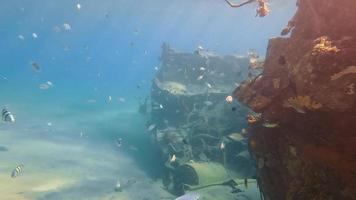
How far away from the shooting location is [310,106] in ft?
17.4

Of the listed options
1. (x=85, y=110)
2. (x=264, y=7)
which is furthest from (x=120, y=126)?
(x=264, y=7)

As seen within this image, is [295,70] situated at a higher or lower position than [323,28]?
lower

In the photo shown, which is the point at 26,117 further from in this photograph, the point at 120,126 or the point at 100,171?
the point at 100,171

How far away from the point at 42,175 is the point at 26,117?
16535 millimetres

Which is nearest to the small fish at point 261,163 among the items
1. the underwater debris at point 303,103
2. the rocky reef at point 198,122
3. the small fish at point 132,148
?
the underwater debris at point 303,103

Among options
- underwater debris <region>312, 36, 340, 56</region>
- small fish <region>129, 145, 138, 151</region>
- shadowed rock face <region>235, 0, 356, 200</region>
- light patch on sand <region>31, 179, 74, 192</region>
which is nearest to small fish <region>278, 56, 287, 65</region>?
shadowed rock face <region>235, 0, 356, 200</region>

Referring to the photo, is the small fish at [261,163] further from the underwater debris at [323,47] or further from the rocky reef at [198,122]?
the rocky reef at [198,122]

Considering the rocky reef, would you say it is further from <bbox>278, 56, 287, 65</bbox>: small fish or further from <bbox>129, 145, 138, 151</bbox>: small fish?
<bbox>278, 56, 287, 65</bbox>: small fish

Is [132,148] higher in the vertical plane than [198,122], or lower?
lower

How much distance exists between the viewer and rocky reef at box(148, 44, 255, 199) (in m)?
13.6

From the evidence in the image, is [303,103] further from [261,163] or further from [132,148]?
[132,148]

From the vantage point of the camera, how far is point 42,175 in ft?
50.1

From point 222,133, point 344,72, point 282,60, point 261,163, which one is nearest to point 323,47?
point 344,72

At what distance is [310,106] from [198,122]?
11.9m
